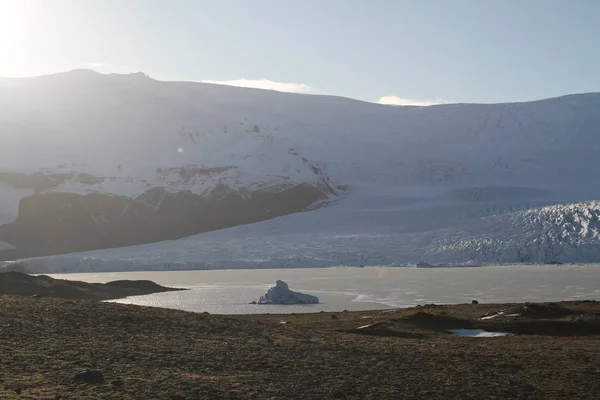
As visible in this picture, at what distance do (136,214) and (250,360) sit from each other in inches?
2320

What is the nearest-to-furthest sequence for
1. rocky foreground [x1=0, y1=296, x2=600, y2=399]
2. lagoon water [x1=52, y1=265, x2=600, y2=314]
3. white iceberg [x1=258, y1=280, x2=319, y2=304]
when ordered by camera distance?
rocky foreground [x1=0, y1=296, x2=600, y2=399] → lagoon water [x1=52, y1=265, x2=600, y2=314] → white iceberg [x1=258, y1=280, x2=319, y2=304]

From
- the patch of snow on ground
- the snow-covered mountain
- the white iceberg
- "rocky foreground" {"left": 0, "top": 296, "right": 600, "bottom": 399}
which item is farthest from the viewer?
the snow-covered mountain

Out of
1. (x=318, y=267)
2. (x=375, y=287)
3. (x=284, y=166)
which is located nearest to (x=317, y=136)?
(x=284, y=166)

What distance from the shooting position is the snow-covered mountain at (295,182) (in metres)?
45.9

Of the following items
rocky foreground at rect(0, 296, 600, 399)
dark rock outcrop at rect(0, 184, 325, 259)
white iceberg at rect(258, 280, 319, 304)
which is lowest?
white iceberg at rect(258, 280, 319, 304)

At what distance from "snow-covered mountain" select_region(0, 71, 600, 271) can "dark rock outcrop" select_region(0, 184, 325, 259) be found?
0.43 ft

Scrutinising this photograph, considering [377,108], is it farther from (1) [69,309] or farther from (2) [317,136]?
(1) [69,309]

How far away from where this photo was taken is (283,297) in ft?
82.7

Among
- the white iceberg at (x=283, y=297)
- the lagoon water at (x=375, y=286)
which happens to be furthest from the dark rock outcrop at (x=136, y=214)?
the white iceberg at (x=283, y=297)

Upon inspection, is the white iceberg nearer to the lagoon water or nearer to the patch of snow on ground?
the lagoon water

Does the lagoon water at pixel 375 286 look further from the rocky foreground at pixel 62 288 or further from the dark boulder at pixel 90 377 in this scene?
the dark boulder at pixel 90 377

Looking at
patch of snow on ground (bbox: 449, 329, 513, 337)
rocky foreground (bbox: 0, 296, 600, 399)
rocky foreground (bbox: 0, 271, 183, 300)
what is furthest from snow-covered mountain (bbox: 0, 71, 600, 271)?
rocky foreground (bbox: 0, 296, 600, 399)

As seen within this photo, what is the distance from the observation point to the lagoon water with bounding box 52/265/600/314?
23.9m

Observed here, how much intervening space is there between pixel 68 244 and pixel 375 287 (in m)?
41.2
